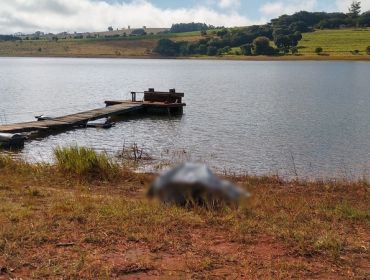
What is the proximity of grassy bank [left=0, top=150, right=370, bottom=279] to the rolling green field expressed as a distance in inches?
5203

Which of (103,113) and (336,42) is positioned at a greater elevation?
(336,42)

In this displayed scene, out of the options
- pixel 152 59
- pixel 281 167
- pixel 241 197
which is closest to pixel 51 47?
pixel 152 59

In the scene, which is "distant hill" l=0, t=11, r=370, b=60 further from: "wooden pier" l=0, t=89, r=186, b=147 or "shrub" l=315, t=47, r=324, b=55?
"wooden pier" l=0, t=89, r=186, b=147

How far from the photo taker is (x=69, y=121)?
32000mm

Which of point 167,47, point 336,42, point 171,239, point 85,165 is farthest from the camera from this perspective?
point 167,47

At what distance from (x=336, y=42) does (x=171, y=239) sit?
150 m

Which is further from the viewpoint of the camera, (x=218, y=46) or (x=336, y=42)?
(x=336, y=42)

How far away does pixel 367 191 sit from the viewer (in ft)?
45.8

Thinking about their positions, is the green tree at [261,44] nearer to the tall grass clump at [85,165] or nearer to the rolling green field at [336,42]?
the tall grass clump at [85,165]

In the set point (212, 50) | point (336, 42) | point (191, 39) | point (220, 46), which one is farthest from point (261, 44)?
point (191, 39)

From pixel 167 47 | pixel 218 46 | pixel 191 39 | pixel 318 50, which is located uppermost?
pixel 191 39

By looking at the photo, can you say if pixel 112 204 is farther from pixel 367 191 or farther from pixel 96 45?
pixel 96 45

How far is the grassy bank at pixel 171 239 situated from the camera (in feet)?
20.9

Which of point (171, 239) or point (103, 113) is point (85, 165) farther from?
point (103, 113)
